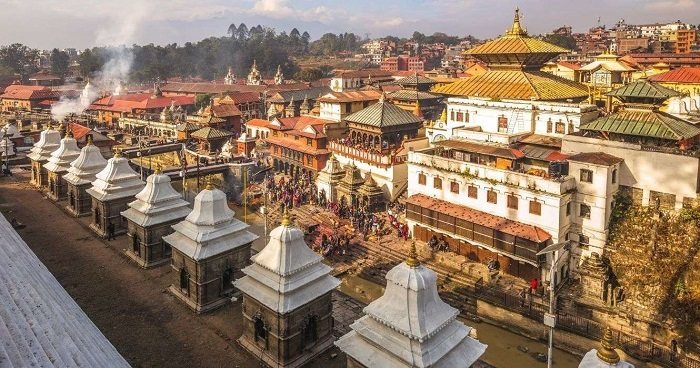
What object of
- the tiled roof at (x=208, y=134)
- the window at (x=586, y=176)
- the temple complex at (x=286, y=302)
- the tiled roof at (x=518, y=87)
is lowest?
the temple complex at (x=286, y=302)

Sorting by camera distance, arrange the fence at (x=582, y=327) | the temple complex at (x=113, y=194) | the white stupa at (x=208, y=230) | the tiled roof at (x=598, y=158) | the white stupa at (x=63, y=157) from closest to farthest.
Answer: the white stupa at (x=208, y=230) < the fence at (x=582, y=327) < the temple complex at (x=113, y=194) < the tiled roof at (x=598, y=158) < the white stupa at (x=63, y=157)

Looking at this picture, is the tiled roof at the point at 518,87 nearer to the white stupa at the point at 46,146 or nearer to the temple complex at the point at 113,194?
the temple complex at the point at 113,194

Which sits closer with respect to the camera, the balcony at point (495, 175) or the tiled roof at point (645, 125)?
the balcony at point (495, 175)

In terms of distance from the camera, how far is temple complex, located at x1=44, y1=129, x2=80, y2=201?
30.1 meters

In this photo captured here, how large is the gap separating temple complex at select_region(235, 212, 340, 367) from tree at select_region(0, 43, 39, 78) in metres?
144

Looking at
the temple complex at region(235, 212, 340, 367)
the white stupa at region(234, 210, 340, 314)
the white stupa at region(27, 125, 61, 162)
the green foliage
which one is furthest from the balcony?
the green foliage

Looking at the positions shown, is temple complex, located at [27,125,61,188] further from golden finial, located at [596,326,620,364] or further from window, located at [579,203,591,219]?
golden finial, located at [596,326,620,364]

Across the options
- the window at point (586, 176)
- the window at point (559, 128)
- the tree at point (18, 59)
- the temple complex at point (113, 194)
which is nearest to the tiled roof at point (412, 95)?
the window at point (559, 128)

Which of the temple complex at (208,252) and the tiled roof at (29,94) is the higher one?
the tiled roof at (29,94)

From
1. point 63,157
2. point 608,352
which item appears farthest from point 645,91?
point 63,157

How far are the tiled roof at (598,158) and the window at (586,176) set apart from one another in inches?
18.8

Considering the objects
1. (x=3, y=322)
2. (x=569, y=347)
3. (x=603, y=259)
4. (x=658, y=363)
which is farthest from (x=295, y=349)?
(x=603, y=259)

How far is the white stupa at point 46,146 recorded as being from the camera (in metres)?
32.9

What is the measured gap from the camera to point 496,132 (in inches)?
1394
